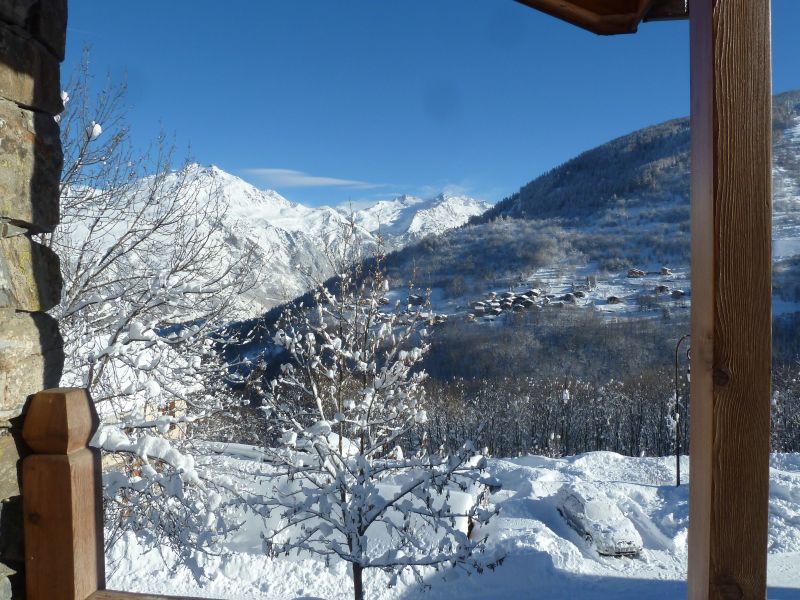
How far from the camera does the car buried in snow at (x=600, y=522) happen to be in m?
7.73

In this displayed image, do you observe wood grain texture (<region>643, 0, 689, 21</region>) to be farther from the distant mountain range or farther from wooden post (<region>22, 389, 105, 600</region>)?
the distant mountain range

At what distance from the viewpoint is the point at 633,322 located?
5288 centimetres

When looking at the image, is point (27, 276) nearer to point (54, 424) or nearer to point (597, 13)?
point (54, 424)

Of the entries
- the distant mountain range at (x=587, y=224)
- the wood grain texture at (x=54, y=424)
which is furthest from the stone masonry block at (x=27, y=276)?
the distant mountain range at (x=587, y=224)

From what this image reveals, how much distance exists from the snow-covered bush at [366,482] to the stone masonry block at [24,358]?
2.29 meters

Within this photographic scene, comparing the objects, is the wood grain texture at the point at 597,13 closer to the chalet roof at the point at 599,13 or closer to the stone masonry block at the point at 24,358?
the chalet roof at the point at 599,13

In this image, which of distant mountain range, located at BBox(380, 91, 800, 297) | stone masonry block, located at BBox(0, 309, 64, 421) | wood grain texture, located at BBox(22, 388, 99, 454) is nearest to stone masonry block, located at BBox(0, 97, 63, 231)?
stone masonry block, located at BBox(0, 309, 64, 421)

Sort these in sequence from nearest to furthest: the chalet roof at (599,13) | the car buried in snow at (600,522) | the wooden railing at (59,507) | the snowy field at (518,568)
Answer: the wooden railing at (59,507), the chalet roof at (599,13), the snowy field at (518,568), the car buried in snow at (600,522)

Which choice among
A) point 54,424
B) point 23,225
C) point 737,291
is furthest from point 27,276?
point 737,291

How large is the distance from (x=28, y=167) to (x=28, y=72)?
0.21 m

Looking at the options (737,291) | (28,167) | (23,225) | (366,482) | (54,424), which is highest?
(28,167)

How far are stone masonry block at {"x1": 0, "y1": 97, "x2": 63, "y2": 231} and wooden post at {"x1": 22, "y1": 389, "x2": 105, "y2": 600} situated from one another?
0.41m

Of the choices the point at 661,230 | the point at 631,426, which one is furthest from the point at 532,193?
the point at 631,426

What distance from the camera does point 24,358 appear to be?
125 cm
